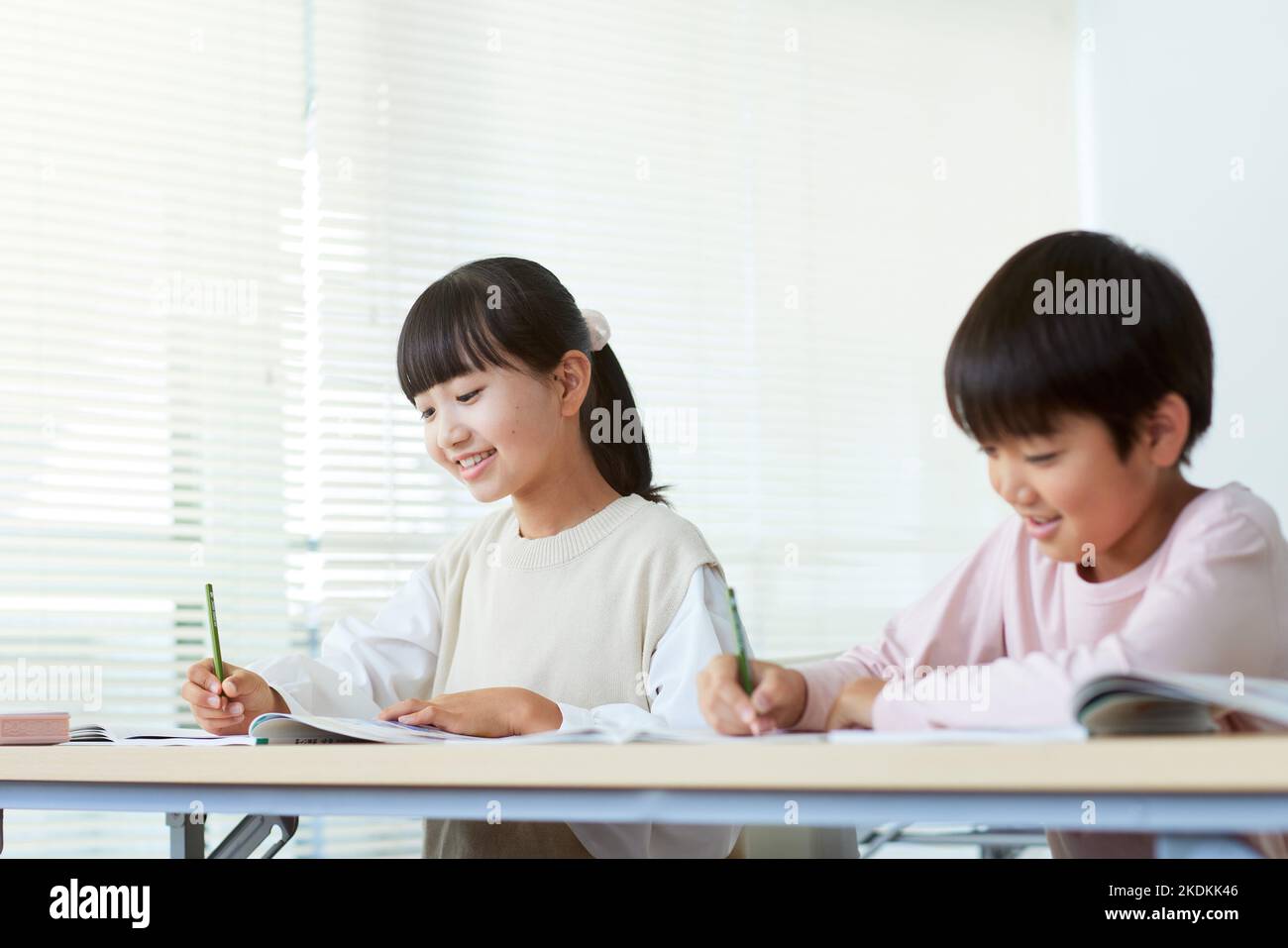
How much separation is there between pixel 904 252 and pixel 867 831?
5.90 feet

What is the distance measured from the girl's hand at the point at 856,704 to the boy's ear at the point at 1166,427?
0.27m

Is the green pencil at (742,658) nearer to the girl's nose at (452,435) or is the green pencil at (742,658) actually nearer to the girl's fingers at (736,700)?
the girl's fingers at (736,700)

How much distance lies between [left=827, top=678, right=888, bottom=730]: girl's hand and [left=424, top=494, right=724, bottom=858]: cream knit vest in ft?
1.65

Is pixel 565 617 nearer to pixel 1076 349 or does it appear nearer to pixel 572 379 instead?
pixel 572 379

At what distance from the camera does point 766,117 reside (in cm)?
378

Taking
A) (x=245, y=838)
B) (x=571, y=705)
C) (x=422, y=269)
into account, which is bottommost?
(x=245, y=838)

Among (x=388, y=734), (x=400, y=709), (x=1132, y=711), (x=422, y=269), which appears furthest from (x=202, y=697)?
(x=422, y=269)

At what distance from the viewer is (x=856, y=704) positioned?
2.93 feet

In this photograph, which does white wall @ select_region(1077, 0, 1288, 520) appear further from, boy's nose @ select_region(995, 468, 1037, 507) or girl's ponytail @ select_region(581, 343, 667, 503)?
boy's nose @ select_region(995, 468, 1037, 507)

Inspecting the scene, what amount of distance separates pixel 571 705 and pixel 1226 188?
9.52 feet

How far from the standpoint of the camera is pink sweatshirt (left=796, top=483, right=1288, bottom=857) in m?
0.77

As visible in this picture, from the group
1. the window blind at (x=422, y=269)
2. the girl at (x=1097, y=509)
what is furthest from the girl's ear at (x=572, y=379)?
the window blind at (x=422, y=269)
